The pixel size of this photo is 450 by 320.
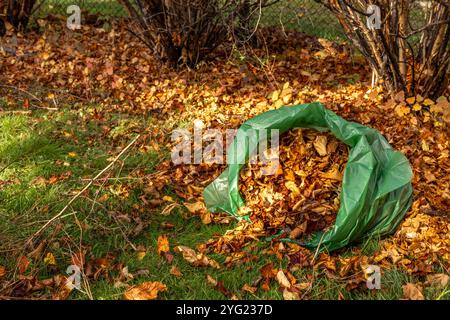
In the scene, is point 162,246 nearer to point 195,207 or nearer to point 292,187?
point 195,207

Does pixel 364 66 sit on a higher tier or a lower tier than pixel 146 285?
higher

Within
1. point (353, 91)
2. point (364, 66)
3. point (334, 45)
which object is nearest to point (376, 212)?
point (353, 91)

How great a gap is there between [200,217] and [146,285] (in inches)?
31.5

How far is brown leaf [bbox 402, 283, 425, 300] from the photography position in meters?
2.40

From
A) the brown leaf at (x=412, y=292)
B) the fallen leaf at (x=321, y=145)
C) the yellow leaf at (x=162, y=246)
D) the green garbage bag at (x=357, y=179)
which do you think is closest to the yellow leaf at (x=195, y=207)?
the green garbage bag at (x=357, y=179)

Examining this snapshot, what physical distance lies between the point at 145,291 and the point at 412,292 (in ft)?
4.03

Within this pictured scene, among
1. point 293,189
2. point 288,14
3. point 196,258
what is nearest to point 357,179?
point 293,189

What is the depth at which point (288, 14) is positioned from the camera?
700 centimetres

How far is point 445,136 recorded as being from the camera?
148 inches

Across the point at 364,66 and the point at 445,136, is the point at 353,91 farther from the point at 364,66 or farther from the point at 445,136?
the point at 445,136

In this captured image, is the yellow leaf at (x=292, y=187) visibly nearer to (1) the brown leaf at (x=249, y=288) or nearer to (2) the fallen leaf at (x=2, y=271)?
(1) the brown leaf at (x=249, y=288)

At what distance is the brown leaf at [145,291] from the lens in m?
2.52

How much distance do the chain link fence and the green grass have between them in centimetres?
274

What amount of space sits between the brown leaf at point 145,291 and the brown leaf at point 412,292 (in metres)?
1.12
